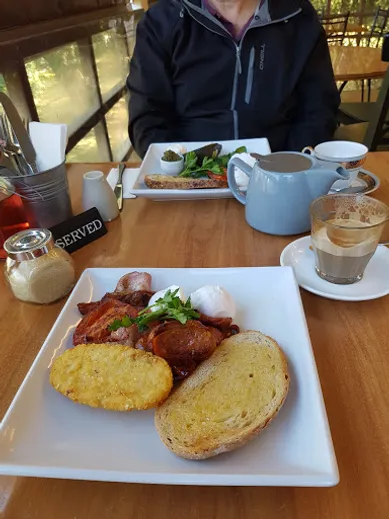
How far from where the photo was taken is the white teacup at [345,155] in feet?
3.34

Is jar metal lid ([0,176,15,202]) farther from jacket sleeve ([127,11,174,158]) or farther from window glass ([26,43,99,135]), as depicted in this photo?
window glass ([26,43,99,135])

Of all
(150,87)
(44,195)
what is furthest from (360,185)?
(150,87)

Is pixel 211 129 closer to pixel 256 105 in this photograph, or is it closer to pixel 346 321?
pixel 256 105

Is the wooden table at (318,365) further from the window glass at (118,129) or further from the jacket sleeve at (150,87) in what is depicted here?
the window glass at (118,129)

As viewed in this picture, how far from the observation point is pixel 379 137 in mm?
2246

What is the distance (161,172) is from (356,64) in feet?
8.28

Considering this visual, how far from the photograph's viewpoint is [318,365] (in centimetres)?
63

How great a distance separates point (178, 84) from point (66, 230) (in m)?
0.97

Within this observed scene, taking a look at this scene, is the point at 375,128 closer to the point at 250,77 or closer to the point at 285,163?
the point at 250,77

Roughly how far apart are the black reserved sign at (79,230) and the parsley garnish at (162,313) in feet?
1.21

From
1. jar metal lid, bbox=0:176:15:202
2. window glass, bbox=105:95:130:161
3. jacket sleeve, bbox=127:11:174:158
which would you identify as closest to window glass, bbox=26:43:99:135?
window glass, bbox=105:95:130:161

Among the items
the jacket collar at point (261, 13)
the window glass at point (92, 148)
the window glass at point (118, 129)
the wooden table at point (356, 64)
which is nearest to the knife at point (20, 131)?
the jacket collar at point (261, 13)

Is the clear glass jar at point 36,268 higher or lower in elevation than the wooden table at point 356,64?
higher

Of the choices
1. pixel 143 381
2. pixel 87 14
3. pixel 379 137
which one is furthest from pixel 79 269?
pixel 87 14
